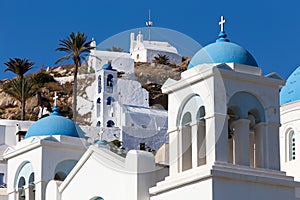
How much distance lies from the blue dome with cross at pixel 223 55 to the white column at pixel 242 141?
1630 millimetres

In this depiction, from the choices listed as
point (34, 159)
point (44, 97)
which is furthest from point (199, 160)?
point (44, 97)

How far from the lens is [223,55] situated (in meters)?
24.6

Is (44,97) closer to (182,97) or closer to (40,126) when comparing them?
(40,126)

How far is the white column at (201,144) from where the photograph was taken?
947 inches

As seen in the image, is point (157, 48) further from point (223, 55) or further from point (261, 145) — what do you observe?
point (261, 145)

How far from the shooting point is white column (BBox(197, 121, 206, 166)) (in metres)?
24.1

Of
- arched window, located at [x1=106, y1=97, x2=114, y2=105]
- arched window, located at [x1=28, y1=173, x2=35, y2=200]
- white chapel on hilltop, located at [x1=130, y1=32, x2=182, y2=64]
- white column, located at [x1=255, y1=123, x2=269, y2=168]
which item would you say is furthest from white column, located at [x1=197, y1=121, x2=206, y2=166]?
arched window, located at [x1=106, y1=97, x2=114, y2=105]

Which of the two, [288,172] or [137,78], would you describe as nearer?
[137,78]

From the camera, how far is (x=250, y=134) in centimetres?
2503

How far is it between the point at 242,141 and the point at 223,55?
235cm

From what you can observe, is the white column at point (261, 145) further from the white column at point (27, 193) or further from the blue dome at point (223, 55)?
the white column at point (27, 193)

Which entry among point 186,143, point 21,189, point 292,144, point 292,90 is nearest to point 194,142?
point 186,143

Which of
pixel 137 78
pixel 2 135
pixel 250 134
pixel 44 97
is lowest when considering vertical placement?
pixel 250 134

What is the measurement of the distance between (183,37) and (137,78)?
2.76m
